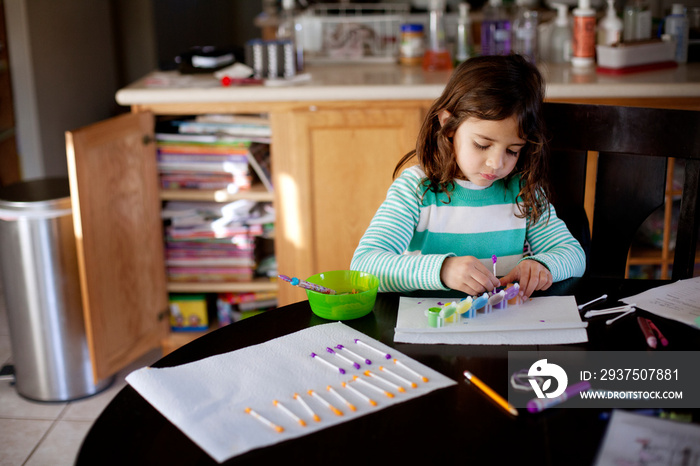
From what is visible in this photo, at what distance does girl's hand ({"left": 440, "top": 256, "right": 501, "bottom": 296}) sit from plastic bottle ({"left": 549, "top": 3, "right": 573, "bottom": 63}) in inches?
64.8

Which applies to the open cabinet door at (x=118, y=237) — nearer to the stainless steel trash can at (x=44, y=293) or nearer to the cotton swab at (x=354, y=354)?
the stainless steel trash can at (x=44, y=293)

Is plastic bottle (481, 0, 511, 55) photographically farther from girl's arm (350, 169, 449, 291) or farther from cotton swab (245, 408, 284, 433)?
cotton swab (245, 408, 284, 433)

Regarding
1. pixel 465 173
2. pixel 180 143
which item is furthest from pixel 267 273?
pixel 465 173

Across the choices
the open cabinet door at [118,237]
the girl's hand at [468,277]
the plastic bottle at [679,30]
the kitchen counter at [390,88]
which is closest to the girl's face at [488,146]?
the girl's hand at [468,277]

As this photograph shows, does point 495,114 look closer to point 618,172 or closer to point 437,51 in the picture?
point 618,172

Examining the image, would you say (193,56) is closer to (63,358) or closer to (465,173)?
(63,358)

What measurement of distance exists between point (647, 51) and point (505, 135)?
4.41 feet

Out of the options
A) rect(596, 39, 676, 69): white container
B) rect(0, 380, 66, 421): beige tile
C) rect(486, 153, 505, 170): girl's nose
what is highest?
rect(596, 39, 676, 69): white container

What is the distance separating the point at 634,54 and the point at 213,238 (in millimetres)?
1451

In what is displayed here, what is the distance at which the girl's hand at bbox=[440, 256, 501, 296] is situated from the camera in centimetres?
116

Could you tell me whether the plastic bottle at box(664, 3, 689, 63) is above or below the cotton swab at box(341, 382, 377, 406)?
above

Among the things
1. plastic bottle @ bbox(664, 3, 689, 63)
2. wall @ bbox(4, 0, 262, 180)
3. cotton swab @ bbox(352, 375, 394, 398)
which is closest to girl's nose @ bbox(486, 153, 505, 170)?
cotton swab @ bbox(352, 375, 394, 398)

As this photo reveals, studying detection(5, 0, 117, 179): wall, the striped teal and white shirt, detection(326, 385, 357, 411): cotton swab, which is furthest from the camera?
detection(5, 0, 117, 179): wall

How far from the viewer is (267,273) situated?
101 inches
